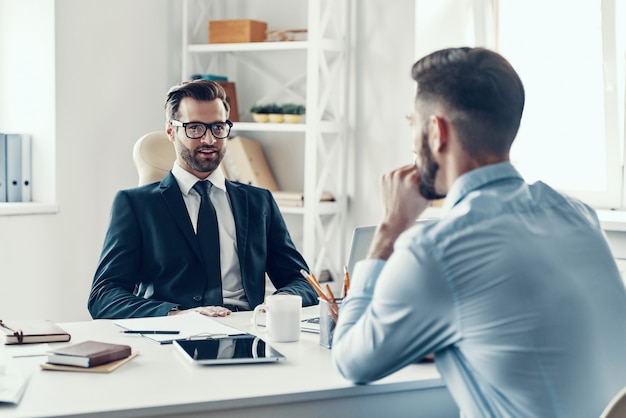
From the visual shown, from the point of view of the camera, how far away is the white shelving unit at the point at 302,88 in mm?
4203

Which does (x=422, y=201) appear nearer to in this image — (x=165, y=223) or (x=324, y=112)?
(x=165, y=223)

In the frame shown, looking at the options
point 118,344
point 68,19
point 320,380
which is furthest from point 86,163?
point 320,380

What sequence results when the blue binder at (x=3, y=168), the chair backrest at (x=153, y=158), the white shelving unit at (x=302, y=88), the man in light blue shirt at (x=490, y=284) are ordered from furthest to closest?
the white shelving unit at (x=302, y=88) < the blue binder at (x=3, y=168) < the chair backrest at (x=153, y=158) < the man in light blue shirt at (x=490, y=284)

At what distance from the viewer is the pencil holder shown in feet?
6.54

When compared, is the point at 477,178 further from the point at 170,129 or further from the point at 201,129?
the point at 170,129

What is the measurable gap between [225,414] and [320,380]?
22 centimetres

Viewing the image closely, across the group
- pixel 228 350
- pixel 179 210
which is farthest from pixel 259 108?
pixel 228 350

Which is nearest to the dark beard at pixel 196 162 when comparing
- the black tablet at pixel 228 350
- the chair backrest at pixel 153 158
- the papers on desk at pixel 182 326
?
the chair backrest at pixel 153 158

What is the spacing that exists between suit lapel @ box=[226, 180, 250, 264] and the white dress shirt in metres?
0.02

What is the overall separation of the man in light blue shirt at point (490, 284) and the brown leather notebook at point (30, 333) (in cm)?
74

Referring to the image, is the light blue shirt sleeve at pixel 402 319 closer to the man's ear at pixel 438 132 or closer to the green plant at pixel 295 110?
the man's ear at pixel 438 132

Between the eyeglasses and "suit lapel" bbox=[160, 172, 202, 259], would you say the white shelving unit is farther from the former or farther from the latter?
"suit lapel" bbox=[160, 172, 202, 259]

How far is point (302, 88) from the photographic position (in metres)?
4.54

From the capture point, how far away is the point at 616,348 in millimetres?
1460
